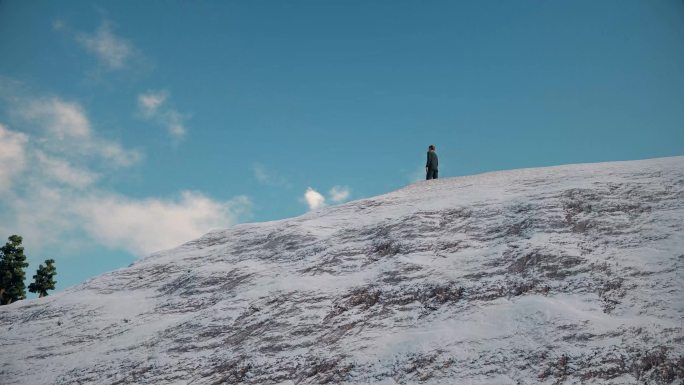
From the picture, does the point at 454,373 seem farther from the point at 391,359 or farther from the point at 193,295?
the point at 193,295

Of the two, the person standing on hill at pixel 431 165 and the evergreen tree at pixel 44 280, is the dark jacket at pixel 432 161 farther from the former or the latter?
the evergreen tree at pixel 44 280

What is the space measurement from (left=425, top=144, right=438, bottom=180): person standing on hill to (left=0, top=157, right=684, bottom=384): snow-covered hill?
20.5ft

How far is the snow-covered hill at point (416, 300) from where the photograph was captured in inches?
482

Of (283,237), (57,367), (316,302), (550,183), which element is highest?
(550,183)

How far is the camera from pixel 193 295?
20.3 meters

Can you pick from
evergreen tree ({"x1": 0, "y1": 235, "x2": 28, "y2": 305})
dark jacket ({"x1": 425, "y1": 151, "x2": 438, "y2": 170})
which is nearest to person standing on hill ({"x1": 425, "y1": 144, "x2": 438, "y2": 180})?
dark jacket ({"x1": 425, "y1": 151, "x2": 438, "y2": 170})

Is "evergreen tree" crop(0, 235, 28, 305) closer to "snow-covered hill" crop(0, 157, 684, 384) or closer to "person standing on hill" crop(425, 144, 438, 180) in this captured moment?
"snow-covered hill" crop(0, 157, 684, 384)

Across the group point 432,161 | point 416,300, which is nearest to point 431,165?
point 432,161

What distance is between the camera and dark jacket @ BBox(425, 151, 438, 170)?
3137 centimetres

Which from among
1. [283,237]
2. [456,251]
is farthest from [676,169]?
[283,237]

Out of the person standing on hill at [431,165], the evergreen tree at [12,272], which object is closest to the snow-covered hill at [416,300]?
the person standing on hill at [431,165]

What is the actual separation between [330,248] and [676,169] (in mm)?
15025

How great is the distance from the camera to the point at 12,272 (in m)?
52.3

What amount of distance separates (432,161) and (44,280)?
48230mm
